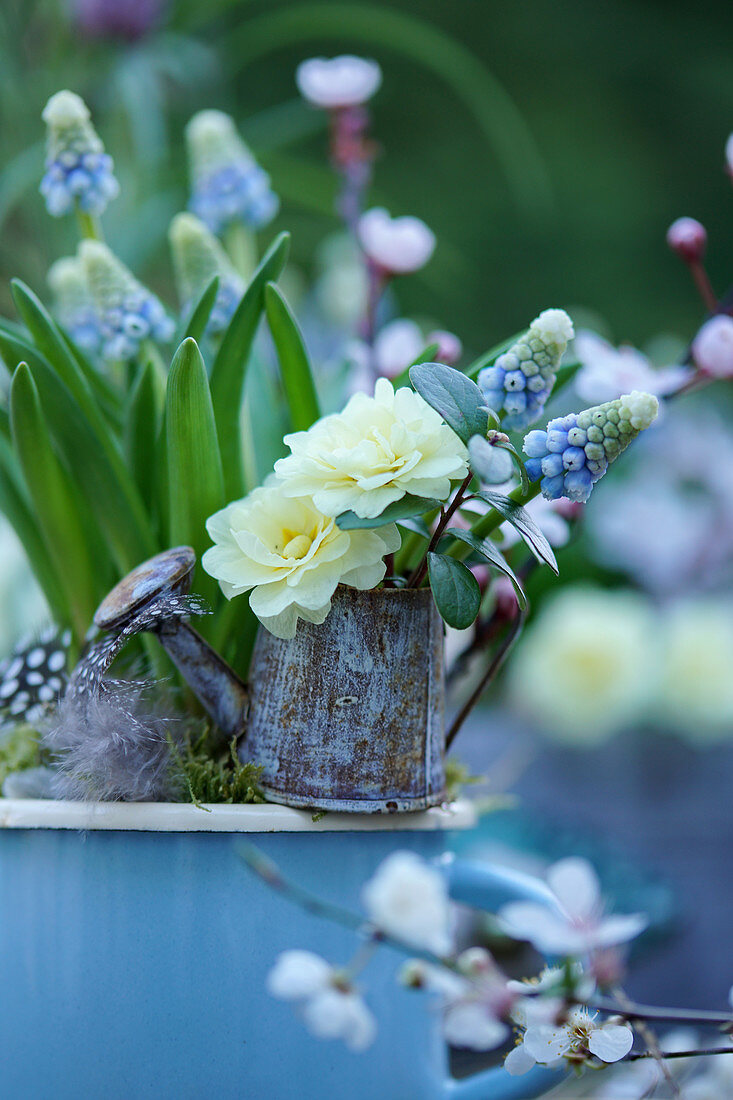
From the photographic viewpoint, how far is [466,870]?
33 cm

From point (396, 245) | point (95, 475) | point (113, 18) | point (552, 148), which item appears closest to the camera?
point (95, 475)

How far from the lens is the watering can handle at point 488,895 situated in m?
0.31

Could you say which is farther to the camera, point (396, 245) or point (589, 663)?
point (589, 663)

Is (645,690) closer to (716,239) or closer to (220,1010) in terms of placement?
(220,1010)

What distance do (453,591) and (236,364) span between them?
12cm

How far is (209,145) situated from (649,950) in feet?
1.43

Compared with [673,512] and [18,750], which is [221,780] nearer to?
[18,750]

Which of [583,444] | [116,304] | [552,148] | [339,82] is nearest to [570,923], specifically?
[583,444]

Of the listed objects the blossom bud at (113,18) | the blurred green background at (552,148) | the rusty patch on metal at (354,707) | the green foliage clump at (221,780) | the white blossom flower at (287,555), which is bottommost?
the green foliage clump at (221,780)

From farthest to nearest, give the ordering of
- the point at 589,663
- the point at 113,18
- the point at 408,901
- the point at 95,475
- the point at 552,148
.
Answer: the point at 552,148 → the point at 589,663 → the point at 113,18 → the point at 95,475 → the point at 408,901

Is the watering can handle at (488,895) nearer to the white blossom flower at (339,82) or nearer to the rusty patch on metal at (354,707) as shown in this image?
the rusty patch on metal at (354,707)

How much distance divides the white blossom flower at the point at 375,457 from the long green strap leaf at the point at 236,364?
2.4 inches

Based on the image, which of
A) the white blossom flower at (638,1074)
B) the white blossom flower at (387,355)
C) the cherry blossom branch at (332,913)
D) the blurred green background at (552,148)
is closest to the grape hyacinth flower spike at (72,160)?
the white blossom flower at (387,355)

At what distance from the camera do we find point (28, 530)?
0.34 m
